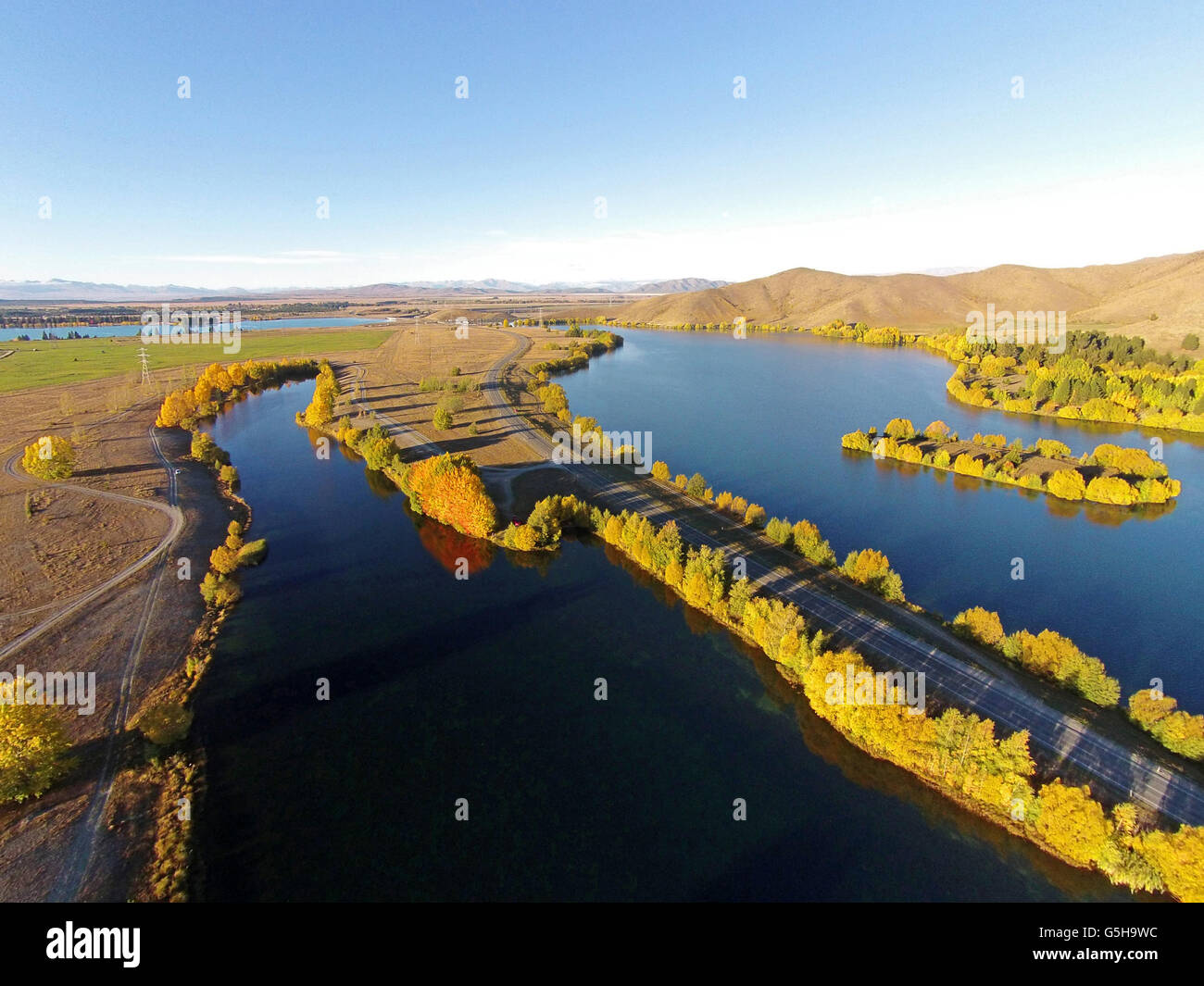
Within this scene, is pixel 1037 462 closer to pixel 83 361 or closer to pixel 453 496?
pixel 453 496

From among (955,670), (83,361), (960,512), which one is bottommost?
(955,670)

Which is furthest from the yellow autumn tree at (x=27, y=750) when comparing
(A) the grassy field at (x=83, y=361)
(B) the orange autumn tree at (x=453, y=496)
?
(A) the grassy field at (x=83, y=361)

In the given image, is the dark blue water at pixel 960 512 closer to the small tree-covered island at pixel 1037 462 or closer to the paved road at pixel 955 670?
the small tree-covered island at pixel 1037 462

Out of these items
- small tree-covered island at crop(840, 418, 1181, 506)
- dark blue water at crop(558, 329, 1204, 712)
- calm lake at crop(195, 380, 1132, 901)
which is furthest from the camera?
small tree-covered island at crop(840, 418, 1181, 506)

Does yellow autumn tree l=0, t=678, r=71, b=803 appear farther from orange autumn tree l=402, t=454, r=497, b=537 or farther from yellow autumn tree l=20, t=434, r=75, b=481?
yellow autumn tree l=20, t=434, r=75, b=481

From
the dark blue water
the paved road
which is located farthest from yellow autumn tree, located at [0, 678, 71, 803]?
the dark blue water

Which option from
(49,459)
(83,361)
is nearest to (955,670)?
(49,459)

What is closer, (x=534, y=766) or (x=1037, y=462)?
(x=534, y=766)
